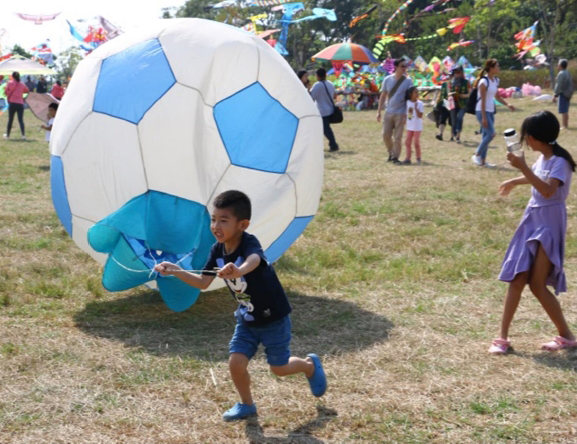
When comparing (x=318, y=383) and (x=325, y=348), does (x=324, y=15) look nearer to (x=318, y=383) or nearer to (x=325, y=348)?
(x=325, y=348)

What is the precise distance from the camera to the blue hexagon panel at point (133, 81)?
4.92m

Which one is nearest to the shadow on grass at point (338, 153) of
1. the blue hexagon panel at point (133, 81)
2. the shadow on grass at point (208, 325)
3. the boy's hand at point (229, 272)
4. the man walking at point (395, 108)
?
the man walking at point (395, 108)

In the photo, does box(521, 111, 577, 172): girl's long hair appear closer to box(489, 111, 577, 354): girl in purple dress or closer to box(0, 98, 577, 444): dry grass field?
box(489, 111, 577, 354): girl in purple dress

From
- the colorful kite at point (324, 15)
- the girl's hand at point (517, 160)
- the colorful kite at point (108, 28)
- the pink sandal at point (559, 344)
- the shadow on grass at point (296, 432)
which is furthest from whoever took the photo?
the colorful kite at point (108, 28)

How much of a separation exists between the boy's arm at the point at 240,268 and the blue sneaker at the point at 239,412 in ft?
2.24

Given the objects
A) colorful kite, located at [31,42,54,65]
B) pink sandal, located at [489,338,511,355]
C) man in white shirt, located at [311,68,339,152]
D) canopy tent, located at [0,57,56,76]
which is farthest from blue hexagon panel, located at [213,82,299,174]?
colorful kite, located at [31,42,54,65]

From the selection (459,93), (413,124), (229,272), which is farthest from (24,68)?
(229,272)

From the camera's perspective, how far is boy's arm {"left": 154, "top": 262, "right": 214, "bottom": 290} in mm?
3477

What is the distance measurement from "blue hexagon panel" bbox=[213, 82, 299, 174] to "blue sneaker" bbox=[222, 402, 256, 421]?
5.82 feet

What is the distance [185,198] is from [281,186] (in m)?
0.71

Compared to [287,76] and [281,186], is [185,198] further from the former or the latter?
[287,76]

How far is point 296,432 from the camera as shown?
358cm

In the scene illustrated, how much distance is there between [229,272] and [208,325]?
5.87 ft

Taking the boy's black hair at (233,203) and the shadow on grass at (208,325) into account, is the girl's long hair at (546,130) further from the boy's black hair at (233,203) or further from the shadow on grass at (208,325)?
the boy's black hair at (233,203)
